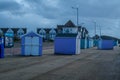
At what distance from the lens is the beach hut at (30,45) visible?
40.1 meters

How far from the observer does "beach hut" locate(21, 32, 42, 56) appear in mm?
40094

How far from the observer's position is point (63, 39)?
1914 inches

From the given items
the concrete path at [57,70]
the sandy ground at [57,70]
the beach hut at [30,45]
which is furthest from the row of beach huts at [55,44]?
the concrete path at [57,70]

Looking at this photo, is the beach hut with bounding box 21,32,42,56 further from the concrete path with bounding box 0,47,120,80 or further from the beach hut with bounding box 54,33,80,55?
the concrete path with bounding box 0,47,120,80

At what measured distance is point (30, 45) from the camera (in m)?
40.2

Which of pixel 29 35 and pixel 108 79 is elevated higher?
pixel 29 35

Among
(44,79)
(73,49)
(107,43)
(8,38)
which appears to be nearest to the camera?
(44,79)

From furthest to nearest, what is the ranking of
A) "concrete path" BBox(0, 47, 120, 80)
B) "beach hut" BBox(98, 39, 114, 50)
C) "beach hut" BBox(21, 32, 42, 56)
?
"beach hut" BBox(98, 39, 114, 50)
"beach hut" BBox(21, 32, 42, 56)
"concrete path" BBox(0, 47, 120, 80)

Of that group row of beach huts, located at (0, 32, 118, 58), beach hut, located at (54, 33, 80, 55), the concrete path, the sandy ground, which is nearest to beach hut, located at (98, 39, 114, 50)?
row of beach huts, located at (0, 32, 118, 58)

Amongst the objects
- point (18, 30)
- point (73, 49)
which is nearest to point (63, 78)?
point (73, 49)

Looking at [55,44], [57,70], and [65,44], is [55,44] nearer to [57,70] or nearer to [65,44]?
[65,44]

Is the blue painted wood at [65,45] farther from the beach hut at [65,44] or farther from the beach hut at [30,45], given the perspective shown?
the beach hut at [30,45]

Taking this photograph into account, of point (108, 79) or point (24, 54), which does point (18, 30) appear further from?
point (108, 79)

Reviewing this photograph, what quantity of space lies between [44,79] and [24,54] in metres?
23.8
